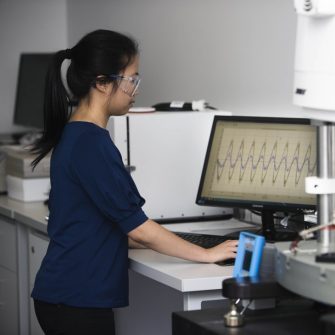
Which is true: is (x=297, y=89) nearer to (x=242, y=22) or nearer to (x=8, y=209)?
(x=242, y=22)

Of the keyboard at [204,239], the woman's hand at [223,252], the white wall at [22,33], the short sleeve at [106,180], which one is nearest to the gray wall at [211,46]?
the white wall at [22,33]

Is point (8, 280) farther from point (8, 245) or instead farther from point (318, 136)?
point (318, 136)

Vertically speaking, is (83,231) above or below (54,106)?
below

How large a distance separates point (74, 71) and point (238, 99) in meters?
1.06

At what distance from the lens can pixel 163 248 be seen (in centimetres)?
228

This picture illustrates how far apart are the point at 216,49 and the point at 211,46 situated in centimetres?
4

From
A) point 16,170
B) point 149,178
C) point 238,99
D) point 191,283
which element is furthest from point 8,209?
point 191,283

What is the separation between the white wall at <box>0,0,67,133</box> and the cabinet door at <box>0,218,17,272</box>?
1429 mm

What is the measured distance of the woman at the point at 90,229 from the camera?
2271 mm

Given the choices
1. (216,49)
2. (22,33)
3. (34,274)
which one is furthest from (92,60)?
(22,33)

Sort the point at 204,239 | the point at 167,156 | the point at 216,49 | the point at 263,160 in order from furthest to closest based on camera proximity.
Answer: the point at 216,49 < the point at 167,156 < the point at 263,160 < the point at 204,239

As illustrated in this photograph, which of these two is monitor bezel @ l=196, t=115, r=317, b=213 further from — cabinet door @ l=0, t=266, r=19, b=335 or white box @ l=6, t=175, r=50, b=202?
cabinet door @ l=0, t=266, r=19, b=335

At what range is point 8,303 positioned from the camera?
373cm

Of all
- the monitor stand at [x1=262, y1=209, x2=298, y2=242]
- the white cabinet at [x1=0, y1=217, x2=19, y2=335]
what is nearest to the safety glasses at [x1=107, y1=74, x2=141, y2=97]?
the monitor stand at [x1=262, y1=209, x2=298, y2=242]
